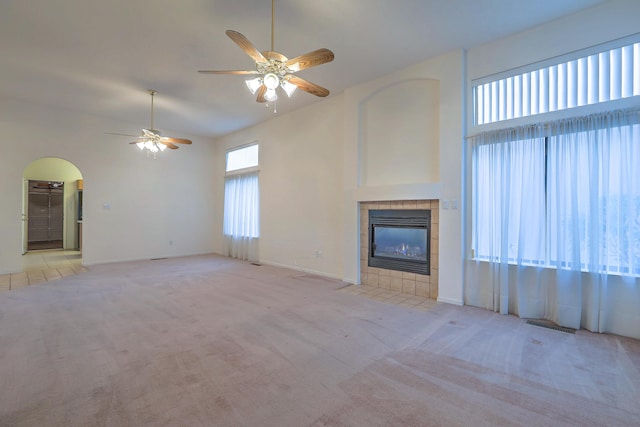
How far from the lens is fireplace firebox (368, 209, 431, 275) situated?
435 cm

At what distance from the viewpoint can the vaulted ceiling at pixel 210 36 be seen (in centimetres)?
306

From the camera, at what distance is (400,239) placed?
462cm

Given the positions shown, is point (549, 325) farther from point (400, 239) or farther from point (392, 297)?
point (400, 239)

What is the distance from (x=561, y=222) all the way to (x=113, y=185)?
8.45m

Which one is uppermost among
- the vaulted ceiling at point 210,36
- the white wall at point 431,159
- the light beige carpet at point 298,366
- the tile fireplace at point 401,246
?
the vaulted ceiling at point 210,36

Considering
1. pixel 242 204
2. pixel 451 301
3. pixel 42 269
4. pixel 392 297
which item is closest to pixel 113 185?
pixel 42 269

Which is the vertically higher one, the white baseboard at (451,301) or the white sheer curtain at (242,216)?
the white sheer curtain at (242,216)

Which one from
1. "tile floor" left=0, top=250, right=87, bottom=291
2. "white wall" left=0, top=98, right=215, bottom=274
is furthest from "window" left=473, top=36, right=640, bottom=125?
"tile floor" left=0, top=250, right=87, bottom=291

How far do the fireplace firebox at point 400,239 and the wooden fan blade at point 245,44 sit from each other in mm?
2936

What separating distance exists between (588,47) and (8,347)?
6.32 meters

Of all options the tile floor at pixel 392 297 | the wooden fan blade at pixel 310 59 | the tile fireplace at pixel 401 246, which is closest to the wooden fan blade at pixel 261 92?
the wooden fan blade at pixel 310 59

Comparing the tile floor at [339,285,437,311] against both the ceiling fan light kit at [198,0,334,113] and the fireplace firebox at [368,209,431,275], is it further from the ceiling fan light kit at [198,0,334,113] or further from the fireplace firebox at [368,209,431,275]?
the ceiling fan light kit at [198,0,334,113]

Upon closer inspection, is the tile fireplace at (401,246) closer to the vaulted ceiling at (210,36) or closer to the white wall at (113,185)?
the vaulted ceiling at (210,36)

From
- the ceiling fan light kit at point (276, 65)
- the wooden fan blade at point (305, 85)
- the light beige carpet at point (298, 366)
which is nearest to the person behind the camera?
the light beige carpet at point (298, 366)
